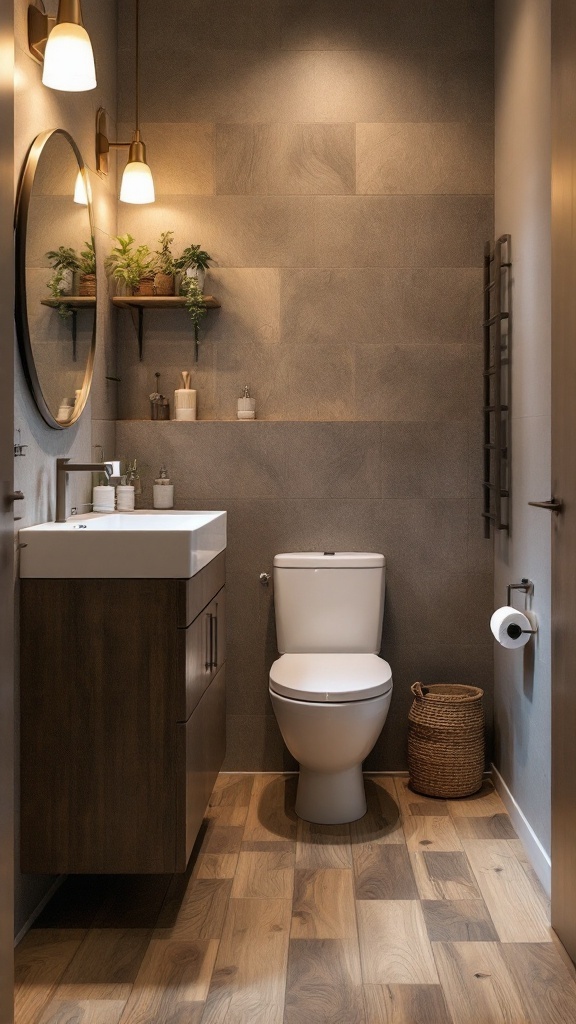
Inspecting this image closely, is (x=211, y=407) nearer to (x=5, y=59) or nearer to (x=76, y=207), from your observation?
(x=76, y=207)

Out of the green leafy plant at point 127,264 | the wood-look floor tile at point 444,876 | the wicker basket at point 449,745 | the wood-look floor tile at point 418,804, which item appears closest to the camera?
the wood-look floor tile at point 444,876

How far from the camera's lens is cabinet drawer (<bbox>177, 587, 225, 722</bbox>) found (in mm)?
2180

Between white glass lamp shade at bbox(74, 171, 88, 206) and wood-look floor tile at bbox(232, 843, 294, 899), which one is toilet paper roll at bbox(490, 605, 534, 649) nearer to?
wood-look floor tile at bbox(232, 843, 294, 899)

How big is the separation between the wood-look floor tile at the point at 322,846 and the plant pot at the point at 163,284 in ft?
6.18

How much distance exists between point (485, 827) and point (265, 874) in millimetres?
760

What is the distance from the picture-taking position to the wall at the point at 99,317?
2203 millimetres

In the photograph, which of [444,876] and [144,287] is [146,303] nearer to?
[144,287]

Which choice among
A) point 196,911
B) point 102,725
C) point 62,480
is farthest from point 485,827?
point 62,480

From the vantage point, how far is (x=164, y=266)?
3.27 metres

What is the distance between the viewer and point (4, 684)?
1.62 m

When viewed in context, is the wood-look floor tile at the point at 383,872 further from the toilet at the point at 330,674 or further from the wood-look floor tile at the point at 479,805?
the wood-look floor tile at the point at 479,805

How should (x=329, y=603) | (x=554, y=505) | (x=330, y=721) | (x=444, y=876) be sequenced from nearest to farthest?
Answer: 1. (x=554, y=505)
2. (x=444, y=876)
3. (x=330, y=721)
4. (x=329, y=603)

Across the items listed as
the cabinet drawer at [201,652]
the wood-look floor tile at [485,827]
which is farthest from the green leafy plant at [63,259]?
the wood-look floor tile at [485,827]

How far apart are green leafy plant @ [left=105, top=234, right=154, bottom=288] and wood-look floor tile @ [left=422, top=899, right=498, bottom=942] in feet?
7.31
